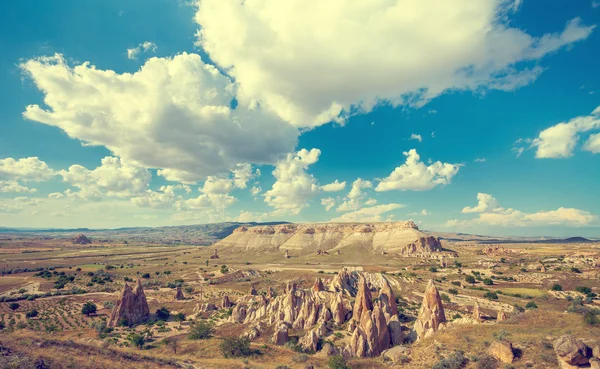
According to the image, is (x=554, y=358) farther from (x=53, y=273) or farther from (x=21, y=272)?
(x=21, y=272)

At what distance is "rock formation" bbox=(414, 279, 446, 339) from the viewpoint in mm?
46344

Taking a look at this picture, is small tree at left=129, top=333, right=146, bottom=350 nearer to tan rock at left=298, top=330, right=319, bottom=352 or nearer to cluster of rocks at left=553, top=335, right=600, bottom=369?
tan rock at left=298, top=330, right=319, bottom=352

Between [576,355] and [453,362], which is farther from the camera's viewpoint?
[453,362]

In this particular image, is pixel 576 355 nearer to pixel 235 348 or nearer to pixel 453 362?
pixel 453 362

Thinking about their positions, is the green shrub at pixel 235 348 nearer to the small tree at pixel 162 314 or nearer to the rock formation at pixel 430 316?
the rock formation at pixel 430 316

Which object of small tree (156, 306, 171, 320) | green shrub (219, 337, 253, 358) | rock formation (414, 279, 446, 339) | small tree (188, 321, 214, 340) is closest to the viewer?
green shrub (219, 337, 253, 358)

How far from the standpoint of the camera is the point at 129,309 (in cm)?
6606

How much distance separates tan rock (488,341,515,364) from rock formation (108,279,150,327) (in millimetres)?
67857

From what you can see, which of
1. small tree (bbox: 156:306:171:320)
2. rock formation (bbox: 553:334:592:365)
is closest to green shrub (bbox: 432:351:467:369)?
rock formation (bbox: 553:334:592:365)

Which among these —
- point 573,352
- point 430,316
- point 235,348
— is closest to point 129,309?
point 235,348

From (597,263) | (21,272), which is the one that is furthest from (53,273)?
(597,263)

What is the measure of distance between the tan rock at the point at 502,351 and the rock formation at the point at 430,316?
1453cm

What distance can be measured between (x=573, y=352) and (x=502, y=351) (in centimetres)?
566

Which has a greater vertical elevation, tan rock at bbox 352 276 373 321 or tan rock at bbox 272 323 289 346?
tan rock at bbox 352 276 373 321
